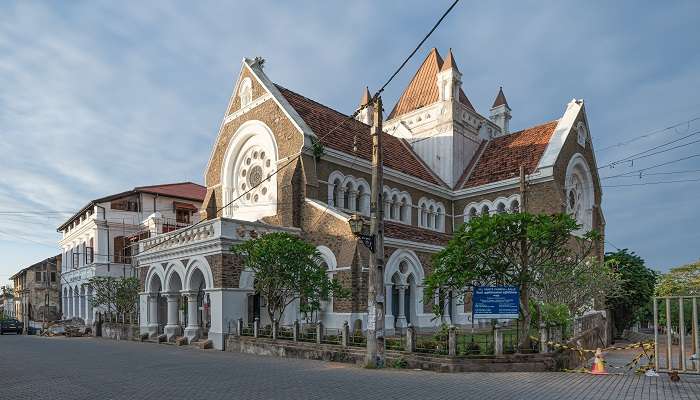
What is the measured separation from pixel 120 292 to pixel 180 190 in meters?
16.2

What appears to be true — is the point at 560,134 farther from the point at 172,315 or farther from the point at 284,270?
the point at 172,315

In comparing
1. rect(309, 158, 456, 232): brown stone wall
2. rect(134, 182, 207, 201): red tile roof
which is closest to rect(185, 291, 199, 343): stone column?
rect(309, 158, 456, 232): brown stone wall

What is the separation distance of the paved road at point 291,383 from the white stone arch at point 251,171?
12.0 m

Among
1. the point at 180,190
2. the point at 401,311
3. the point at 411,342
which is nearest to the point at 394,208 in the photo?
the point at 401,311

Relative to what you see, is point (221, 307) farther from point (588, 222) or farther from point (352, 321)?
point (588, 222)

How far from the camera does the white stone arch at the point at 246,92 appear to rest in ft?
92.1

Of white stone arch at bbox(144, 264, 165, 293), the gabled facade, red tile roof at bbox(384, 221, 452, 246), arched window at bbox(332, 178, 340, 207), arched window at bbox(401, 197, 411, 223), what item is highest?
arched window at bbox(332, 178, 340, 207)

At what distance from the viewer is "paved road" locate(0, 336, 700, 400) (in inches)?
388

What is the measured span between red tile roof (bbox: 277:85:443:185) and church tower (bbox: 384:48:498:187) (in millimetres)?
1239

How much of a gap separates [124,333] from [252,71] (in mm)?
15642

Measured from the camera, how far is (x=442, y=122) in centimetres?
3525

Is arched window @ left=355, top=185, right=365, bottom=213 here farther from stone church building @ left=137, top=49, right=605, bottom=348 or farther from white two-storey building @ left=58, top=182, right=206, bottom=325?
white two-storey building @ left=58, top=182, right=206, bottom=325

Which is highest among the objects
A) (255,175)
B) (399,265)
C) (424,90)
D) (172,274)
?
(424,90)

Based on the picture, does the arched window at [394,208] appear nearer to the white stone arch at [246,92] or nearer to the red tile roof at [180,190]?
the white stone arch at [246,92]
